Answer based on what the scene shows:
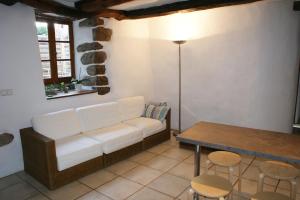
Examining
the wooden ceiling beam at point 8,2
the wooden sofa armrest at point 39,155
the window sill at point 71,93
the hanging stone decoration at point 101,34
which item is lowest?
the wooden sofa armrest at point 39,155

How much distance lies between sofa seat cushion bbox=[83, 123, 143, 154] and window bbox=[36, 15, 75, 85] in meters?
1.21

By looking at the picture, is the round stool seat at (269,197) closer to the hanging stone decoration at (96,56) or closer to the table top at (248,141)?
the table top at (248,141)

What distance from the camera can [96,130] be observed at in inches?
142

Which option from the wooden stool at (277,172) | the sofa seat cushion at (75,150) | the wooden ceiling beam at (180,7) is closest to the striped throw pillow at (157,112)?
the sofa seat cushion at (75,150)

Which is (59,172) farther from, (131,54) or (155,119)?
(131,54)

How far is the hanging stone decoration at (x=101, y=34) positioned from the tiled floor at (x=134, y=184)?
2.05m

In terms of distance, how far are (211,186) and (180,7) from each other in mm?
2768

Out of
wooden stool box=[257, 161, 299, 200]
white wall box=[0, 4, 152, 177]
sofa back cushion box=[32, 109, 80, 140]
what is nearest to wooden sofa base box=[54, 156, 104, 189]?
sofa back cushion box=[32, 109, 80, 140]

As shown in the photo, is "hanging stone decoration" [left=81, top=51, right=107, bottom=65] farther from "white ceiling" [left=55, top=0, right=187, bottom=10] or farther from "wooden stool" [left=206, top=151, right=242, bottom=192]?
"wooden stool" [left=206, top=151, right=242, bottom=192]

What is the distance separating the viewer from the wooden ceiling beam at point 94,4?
307 centimetres

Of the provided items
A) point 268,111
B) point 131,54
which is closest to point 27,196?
point 131,54

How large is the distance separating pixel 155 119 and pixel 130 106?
522mm

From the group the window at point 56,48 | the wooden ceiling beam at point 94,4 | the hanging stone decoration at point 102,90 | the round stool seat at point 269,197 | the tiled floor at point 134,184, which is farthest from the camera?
the hanging stone decoration at point 102,90

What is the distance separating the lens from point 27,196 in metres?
2.62
